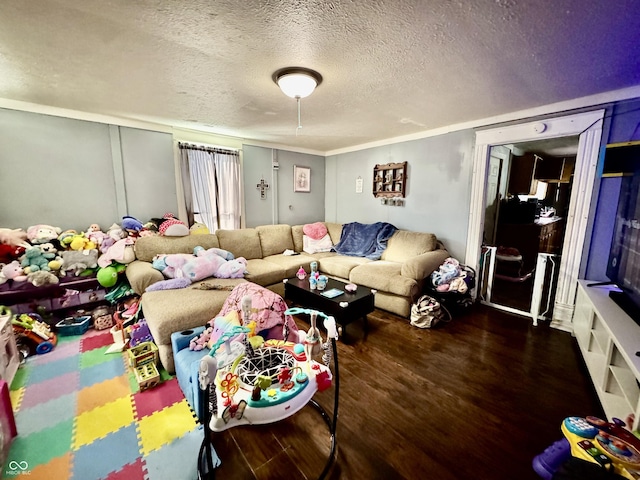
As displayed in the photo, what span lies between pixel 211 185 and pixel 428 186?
3017mm

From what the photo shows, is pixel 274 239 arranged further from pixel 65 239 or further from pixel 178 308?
pixel 65 239

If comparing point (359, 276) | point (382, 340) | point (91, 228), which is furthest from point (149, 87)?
point (382, 340)

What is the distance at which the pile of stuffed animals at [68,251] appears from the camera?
2277mm

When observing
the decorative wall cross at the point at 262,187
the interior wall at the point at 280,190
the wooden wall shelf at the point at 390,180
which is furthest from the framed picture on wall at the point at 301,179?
the wooden wall shelf at the point at 390,180

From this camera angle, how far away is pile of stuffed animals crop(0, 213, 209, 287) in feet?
7.47

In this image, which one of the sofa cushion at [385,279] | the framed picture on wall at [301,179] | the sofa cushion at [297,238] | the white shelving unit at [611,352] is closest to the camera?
the white shelving unit at [611,352]

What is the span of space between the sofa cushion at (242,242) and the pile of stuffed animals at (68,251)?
1.91 feet

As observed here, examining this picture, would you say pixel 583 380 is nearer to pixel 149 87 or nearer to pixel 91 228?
pixel 149 87

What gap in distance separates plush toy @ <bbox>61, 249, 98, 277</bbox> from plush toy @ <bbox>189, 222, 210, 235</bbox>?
3.31 feet

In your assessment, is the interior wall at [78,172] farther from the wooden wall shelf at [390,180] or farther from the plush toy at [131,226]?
the wooden wall shelf at [390,180]

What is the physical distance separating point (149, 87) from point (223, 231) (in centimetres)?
179

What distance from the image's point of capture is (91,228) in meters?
2.74

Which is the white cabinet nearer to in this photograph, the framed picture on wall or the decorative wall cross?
the decorative wall cross

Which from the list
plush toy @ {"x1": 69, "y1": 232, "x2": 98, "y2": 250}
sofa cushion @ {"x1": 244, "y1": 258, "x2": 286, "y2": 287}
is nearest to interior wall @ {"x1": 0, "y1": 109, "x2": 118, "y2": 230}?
plush toy @ {"x1": 69, "y1": 232, "x2": 98, "y2": 250}
